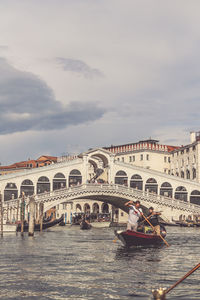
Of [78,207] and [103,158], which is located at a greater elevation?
[103,158]

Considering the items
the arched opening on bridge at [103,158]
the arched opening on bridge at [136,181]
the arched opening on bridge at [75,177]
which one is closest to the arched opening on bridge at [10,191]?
the arched opening on bridge at [75,177]

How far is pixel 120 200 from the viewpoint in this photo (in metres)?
51.0

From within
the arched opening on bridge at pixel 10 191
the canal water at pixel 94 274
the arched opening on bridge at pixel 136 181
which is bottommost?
the canal water at pixel 94 274

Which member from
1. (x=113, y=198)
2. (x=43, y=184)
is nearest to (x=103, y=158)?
(x=113, y=198)

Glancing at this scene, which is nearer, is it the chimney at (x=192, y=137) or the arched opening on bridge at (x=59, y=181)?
the arched opening on bridge at (x=59, y=181)

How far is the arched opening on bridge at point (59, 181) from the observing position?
171 feet

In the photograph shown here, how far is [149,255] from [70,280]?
642 centimetres

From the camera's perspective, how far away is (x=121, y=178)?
5491cm

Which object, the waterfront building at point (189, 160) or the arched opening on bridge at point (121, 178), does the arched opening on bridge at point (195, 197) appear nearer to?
the waterfront building at point (189, 160)

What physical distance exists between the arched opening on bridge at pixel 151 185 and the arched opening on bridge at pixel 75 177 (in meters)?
7.86

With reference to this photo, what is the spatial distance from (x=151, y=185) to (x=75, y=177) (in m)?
8.92

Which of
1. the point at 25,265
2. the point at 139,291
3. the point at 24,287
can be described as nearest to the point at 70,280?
the point at 24,287

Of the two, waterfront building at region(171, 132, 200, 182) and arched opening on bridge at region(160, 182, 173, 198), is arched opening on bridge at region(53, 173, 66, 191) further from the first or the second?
waterfront building at region(171, 132, 200, 182)

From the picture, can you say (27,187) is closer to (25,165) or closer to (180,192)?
(180,192)
